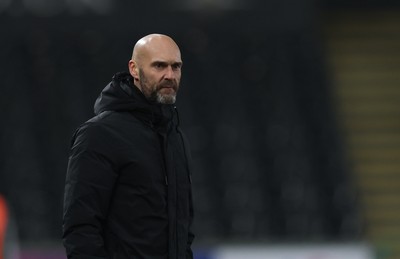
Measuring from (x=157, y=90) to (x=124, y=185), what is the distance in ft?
0.96

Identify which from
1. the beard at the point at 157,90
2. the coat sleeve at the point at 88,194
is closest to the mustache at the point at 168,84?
the beard at the point at 157,90

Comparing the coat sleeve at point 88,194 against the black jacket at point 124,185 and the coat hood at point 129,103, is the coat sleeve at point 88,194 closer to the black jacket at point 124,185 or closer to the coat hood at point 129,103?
the black jacket at point 124,185

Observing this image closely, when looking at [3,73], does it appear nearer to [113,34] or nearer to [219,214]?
[113,34]

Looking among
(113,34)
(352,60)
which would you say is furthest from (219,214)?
(352,60)

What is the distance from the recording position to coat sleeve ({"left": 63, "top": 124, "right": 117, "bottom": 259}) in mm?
3283

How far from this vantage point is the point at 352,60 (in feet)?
44.2

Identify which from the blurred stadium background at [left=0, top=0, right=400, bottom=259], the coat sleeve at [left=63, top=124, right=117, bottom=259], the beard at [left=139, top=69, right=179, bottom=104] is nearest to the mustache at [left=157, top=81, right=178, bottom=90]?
the beard at [left=139, top=69, right=179, bottom=104]

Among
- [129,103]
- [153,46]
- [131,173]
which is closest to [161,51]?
[153,46]

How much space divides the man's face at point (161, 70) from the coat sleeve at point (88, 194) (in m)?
0.20

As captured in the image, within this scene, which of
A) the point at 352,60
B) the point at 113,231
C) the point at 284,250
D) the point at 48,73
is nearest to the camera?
the point at 113,231

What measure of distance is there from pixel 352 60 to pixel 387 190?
1951 mm

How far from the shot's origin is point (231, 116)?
1152cm

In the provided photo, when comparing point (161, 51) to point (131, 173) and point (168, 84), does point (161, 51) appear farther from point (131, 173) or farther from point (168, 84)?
point (131, 173)

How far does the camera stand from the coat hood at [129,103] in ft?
11.3
